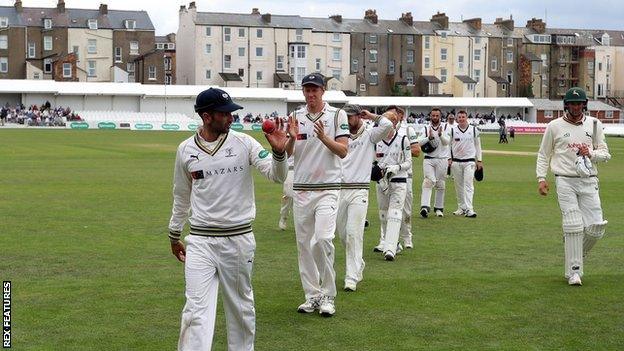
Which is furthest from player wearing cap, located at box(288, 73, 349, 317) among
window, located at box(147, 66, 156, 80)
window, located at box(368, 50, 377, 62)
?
window, located at box(368, 50, 377, 62)

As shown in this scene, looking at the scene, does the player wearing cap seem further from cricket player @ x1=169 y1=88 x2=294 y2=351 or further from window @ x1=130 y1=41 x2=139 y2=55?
window @ x1=130 y1=41 x2=139 y2=55

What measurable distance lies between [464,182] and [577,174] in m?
8.88

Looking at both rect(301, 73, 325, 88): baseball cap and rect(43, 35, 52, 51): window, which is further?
rect(43, 35, 52, 51): window

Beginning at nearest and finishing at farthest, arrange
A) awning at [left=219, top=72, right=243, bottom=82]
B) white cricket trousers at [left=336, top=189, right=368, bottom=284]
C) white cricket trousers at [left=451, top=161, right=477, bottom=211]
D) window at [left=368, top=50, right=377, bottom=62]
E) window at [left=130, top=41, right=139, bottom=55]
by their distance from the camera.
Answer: white cricket trousers at [left=336, top=189, right=368, bottom=284]
white cricket trousers at [left=451, top=161, right=477, bottom=211]
awning at [left=219, top=72, right=243, bottom=82]
window at [left=130, top=41, right=139, bottom=55]
window at [left=368, top=50, right=377, bottom=62]

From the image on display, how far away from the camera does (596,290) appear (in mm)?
11773

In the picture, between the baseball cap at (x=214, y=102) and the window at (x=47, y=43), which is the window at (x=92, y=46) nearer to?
the window at (x=47, y=43)

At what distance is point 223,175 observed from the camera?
25.6ft

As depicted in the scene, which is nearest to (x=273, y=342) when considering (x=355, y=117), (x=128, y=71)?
(x=355, y=117)

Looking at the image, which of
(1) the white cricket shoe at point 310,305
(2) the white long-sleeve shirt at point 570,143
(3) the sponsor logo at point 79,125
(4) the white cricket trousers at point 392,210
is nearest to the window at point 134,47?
(3) the sponsor logo at point 79,125

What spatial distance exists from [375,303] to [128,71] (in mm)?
115441

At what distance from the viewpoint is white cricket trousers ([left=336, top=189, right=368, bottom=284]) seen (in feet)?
37.8

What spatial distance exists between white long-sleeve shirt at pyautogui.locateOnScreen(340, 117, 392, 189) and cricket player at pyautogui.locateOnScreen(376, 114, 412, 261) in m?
1.73

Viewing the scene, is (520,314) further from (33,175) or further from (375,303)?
(33,175)

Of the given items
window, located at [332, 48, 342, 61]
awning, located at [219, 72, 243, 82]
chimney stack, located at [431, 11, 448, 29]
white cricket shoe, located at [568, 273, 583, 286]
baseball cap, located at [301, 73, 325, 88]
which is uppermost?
chimney stack, located at [431, 11, 448, 29]
